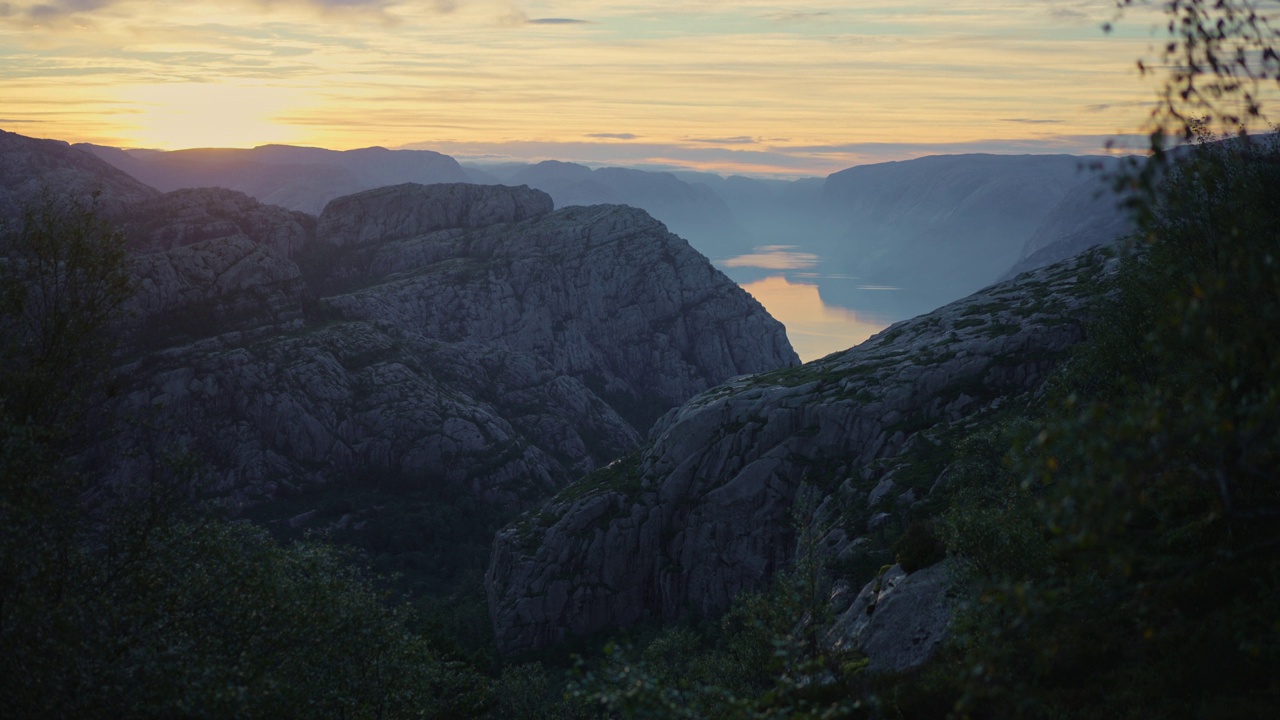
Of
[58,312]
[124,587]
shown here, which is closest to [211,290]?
[58,312]

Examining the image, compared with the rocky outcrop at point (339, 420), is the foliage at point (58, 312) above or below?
above

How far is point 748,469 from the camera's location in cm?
8869

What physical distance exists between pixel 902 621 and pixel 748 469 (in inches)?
1830

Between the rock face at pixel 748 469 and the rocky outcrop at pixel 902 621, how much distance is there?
88.4 feet

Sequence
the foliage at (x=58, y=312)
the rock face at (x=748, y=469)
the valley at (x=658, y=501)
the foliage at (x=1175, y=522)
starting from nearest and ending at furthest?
1. the foliage at (x=1175, y=522)
2. the valley at (x=658, y=501)
3. the foliage at (x=58, y=312)
4. the rock face at (x=748, y=469)

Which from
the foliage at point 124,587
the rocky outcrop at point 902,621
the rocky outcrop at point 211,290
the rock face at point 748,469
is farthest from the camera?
the rocky outcrop at point 211,290

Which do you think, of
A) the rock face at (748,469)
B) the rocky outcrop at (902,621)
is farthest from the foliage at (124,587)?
the rock face at (748,469)

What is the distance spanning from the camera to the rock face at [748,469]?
8206 cm

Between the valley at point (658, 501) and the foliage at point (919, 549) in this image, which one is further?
the foliage at point (919, 549)

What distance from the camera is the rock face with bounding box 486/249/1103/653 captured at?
82062 millimetres

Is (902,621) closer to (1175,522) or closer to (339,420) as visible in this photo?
(1175,522)

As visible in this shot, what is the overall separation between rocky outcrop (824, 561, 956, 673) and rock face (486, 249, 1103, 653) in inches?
1061

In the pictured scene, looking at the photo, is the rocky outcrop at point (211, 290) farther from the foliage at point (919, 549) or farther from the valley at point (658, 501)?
the foliage at point (919, 549)

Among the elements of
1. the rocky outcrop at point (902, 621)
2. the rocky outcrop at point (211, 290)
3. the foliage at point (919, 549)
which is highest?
the rocky outcrop at point (211, 290)
